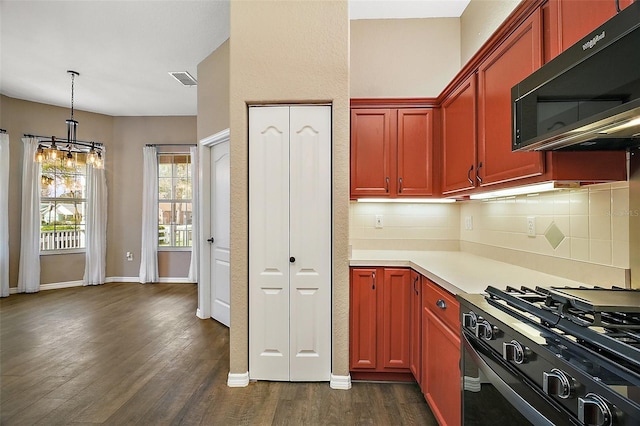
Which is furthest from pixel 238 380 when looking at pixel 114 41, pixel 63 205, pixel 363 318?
pixel 63 205

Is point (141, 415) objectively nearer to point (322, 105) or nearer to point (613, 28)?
point (322, 105)

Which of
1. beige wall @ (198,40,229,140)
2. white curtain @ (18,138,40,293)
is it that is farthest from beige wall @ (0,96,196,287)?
beige wall @ (198,40,229,140)

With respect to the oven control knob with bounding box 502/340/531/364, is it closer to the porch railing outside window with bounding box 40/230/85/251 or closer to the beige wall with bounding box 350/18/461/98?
the beige wall with bounding box 350/18/461/98

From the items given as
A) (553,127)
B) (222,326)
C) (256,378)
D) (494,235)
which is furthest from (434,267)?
(222,326)

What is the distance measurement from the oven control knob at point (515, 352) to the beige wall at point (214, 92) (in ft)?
11.4

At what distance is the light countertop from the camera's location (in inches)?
63.2

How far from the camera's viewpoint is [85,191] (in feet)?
19.1

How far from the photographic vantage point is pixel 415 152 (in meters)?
2.74

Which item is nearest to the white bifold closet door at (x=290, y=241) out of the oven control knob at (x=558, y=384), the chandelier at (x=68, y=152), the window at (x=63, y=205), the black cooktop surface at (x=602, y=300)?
the black cooktop surface at (x=602, y=300)

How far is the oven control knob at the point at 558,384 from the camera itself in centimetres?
77

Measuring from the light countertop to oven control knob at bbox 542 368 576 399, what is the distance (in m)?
0.65

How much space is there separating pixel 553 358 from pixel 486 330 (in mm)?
356

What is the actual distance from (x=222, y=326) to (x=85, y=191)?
13.2 feet

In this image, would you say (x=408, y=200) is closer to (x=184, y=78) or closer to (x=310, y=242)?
(x=310, y=242)
